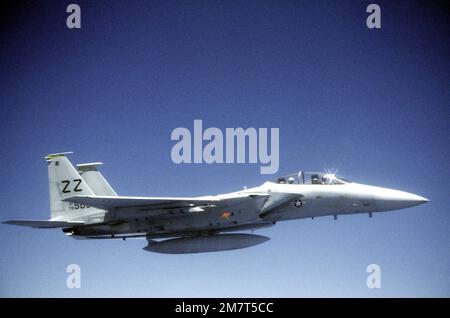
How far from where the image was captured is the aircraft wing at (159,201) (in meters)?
19.5

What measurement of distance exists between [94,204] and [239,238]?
4536mm

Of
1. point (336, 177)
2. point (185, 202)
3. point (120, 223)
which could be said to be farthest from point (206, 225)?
point (336, 177)

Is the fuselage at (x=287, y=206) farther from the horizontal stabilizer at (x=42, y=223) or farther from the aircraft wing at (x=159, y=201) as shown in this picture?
the horizontal stabilizer at (x=42, y=223)

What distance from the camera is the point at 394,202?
1958 cm

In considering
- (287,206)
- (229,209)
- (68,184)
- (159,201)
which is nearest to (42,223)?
(68,184)

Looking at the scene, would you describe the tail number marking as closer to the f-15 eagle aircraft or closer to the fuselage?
the f-15 eagle aircraft

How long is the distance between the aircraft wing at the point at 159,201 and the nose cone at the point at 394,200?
3.45 metres

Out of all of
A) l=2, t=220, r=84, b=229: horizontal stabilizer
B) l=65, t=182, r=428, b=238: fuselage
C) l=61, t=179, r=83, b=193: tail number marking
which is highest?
l=61, t=179, r=83, b=193: tail number marking

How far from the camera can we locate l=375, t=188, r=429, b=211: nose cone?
1948cm

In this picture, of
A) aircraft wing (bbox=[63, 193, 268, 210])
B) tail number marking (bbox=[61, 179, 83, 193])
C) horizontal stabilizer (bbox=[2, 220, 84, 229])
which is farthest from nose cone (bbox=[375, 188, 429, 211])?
tail number marking (bbox=[61, 179, 83, 193])

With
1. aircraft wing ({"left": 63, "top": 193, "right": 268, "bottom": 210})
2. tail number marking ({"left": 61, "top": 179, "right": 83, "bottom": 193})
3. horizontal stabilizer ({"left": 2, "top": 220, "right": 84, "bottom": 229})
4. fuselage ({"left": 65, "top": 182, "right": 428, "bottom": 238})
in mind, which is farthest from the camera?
tail number marking ({"left": 61, "top": 179, "right": 83, "bottom": 193})

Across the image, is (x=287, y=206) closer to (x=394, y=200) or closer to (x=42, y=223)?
(x=394, y=200)

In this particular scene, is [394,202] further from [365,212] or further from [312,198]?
[312,198]

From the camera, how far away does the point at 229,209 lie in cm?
1989
